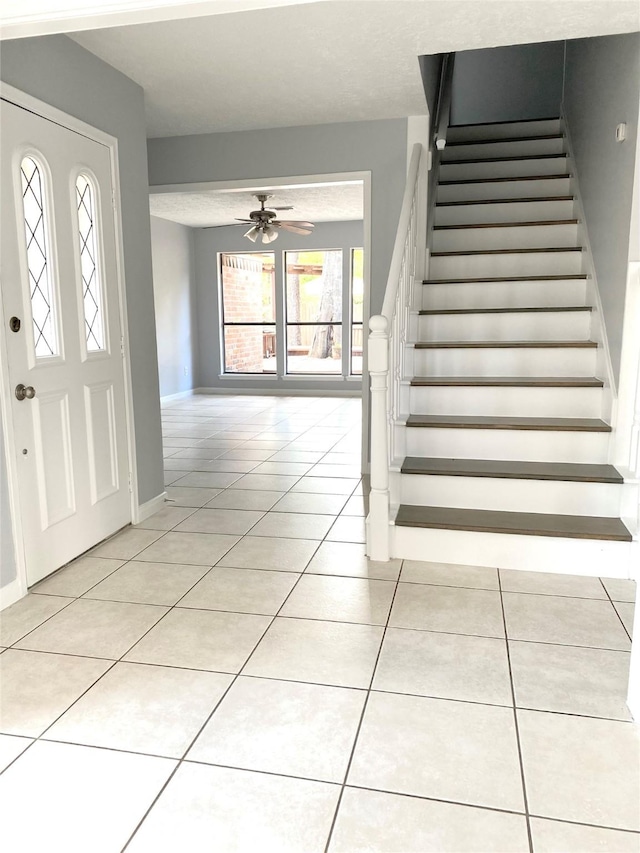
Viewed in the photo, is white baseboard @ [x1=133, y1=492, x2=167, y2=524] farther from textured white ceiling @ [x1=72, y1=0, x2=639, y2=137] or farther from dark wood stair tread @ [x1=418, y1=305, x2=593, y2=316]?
textured white ceiling @ [x1=72, y1=0, x2=639, y2=137]

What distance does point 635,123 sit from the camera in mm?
2914

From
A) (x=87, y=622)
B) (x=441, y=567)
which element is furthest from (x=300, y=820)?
(x=441, y=567)

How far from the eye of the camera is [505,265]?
13.5 ft

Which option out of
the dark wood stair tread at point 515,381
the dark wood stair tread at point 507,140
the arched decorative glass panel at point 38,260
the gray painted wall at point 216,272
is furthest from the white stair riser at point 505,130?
the arched decorative glass panel at point 38,260

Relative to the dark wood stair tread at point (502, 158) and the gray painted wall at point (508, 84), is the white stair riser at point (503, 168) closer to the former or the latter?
the dark wood stair tread at point (502, 158)

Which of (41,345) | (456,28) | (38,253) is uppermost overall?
(456,28)

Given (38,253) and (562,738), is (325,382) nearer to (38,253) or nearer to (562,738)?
(38,253)

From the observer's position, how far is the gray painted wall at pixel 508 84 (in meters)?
5.90

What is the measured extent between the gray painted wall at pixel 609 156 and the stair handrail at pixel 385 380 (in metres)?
1.09

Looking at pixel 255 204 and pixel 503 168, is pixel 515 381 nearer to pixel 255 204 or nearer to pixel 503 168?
pixel 503 168

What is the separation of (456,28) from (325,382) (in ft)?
22.1

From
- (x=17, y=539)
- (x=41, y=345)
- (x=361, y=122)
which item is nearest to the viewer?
(x=17, y=539)

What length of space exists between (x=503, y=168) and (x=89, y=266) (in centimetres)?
343

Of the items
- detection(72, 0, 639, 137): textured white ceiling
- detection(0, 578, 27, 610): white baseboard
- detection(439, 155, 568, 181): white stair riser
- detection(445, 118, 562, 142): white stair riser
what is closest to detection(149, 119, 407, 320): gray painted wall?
detection(72, 0, 639, 137): textured white ceiling
